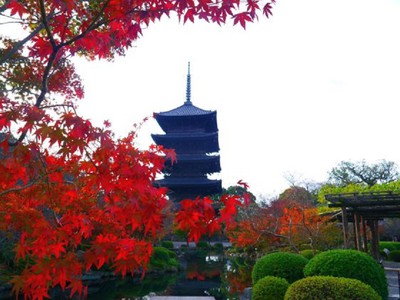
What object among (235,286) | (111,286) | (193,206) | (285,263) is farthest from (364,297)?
(111,286)

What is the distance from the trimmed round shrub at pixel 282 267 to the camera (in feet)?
30.6

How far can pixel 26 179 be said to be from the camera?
3736 millimetres

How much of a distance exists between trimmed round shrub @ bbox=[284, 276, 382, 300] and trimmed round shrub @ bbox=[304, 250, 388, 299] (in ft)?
2.87

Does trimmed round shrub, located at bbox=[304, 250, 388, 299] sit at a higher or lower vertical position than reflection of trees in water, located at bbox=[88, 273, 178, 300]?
higher

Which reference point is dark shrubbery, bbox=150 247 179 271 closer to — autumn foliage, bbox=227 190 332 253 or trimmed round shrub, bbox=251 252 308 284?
autumn foliage, bbox=227 190 332 253

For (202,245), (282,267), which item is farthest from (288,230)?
(202,245)

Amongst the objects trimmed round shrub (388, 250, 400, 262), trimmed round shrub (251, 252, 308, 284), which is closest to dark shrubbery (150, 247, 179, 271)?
trimmed round shrub (251, 252, 308, 284)

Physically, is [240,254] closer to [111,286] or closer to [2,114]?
[111,286]

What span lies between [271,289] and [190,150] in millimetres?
30776

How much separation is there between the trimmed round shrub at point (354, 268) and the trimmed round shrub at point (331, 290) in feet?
2.87

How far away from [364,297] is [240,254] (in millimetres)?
21762

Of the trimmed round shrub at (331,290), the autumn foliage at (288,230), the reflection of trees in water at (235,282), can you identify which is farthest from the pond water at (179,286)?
the trimmed round shrub at (331,290)

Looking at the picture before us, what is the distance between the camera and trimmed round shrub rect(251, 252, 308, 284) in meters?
9.33

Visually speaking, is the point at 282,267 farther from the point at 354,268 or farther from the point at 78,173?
→ the point at 78,173
